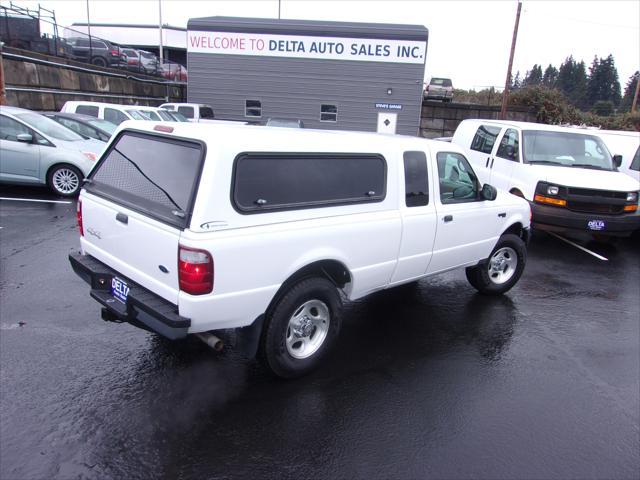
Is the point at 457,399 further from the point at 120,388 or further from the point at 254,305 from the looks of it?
the point at 120,388

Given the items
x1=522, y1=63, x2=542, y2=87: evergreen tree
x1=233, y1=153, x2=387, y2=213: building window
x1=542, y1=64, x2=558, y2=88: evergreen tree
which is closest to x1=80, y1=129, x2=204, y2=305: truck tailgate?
x1=233, y1=153, x2=387, y2=213: building window

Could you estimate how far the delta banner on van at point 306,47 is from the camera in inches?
1025

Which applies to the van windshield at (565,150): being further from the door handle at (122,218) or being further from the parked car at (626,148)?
the door handle at (122,218)

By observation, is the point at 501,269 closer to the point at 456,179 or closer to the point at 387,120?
the point at 456,179

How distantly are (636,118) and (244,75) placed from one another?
23.4 m

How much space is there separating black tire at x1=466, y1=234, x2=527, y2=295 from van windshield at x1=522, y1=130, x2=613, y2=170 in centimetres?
350

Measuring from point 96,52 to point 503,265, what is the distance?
27.0m

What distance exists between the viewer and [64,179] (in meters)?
9.59

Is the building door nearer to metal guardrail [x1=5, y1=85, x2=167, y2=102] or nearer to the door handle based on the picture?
metal guardrail [x1=5, y1=85, x2=167, y2=102]

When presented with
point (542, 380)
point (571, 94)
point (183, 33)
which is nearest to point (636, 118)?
point (542, 380)

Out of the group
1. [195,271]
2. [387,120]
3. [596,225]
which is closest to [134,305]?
[195,271]

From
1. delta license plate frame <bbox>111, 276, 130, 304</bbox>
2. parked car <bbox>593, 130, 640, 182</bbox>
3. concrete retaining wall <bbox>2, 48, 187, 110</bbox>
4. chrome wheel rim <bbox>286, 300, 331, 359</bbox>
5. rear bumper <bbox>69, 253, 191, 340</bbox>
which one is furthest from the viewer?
concrete retaining wall <bbox>2, 48, 187, 110</bbox>

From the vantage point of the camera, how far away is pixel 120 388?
3.63 metres

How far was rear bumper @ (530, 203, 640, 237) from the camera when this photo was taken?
8.07m
